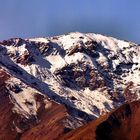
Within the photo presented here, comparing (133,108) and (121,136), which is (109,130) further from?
(133,108)

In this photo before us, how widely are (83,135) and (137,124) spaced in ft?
42.4

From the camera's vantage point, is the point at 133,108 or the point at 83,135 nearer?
the point at 83,135

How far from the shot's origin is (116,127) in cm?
16162

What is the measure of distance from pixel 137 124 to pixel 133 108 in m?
8.36

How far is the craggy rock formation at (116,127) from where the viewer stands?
156875 mm

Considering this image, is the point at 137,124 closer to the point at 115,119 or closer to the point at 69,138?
the point at 115,119

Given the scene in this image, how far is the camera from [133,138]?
157375 millimetres

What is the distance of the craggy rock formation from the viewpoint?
515ft

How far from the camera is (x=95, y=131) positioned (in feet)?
514

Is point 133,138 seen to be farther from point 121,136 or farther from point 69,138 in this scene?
point 69,138

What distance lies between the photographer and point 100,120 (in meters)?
165

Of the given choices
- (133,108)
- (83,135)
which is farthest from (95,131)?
(133,108)

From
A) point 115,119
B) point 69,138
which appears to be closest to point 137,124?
point 115,119

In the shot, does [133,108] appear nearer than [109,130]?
No
